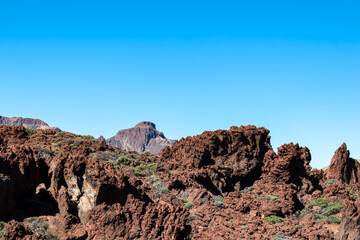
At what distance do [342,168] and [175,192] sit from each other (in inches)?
938

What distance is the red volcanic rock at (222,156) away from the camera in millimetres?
33094

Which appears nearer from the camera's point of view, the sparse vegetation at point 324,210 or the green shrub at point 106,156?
the sparse vegetation at point 324,210

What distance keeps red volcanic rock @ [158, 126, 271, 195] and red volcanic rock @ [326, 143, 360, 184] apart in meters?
10.6

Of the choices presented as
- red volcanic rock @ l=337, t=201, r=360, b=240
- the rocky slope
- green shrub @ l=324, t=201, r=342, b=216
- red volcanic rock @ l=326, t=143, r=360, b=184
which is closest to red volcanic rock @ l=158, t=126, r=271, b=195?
the rocky slope

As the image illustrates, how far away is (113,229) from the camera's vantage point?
20516 mm

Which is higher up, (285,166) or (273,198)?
(285,166)

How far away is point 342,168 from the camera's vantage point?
4366 cm

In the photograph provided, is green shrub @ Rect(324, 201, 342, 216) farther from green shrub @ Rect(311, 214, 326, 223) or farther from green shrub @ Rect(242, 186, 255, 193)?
green shrub @ Rect(242, 186, 255, 193)

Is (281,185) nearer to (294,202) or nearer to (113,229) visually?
(294,202)

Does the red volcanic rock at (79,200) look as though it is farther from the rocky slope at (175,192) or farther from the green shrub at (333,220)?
the green shrub at (333,220)

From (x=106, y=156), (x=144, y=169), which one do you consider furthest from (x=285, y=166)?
(x=106, y=156)

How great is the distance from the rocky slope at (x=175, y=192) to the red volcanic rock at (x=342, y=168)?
4613 millimetres

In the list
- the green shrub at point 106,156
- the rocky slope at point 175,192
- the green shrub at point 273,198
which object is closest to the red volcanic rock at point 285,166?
the rocky slope at point 175,192

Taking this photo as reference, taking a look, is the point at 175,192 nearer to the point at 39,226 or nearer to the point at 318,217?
the point at 318,217
